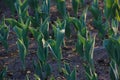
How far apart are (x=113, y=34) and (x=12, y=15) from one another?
1551 mm

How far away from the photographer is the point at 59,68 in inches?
113

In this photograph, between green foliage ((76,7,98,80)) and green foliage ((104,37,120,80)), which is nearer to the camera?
green foliage ((104,37,120,80))

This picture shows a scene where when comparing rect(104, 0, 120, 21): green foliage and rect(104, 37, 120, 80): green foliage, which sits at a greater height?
rect(104, 0, 120, 21): green foliage

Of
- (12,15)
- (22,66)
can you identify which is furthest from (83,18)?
(12,15)

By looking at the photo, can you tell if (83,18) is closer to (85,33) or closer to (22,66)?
(85,33)

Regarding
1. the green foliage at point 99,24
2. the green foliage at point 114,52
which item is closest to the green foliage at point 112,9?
the green foliage at point 99,24

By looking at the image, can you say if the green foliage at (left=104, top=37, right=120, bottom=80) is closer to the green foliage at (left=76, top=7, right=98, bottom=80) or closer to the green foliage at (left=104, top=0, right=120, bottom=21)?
the green foliage at (left=76, top=7, right=98, bottom=80)

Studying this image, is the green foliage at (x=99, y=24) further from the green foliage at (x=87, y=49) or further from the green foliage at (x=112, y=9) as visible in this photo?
the green foliage at (x=87, y=49)

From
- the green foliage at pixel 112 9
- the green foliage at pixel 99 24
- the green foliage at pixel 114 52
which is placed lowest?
the green foliage at pixel 114 52

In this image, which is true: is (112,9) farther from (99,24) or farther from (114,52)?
(114,52)

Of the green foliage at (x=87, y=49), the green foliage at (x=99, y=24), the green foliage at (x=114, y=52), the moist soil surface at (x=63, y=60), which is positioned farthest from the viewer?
the green foliage at (x=99, y=24)

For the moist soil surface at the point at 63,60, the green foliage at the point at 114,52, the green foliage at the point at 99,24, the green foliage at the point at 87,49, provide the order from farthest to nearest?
the green foliage at the point at 99,24 < the moist soil surface at the point at 63,60 < the green foliage at the point at 87,49 < the green foliage at the point at 114,52

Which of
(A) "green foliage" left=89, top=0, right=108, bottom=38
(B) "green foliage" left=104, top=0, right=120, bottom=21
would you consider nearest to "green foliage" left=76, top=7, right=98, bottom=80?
(A) "green foliage" left=89, top=0, right=108, bottom=38

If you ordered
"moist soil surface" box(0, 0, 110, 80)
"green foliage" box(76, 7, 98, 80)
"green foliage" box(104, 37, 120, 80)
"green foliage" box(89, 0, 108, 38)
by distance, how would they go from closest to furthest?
"green foliage" box(104, 37, 120, 80)
"green foliage" box(76, 7, 98, 80)
"moist soil surface" box(0, 0, 110, 80)
"green foliage" box(89, 0, 108, 38)
